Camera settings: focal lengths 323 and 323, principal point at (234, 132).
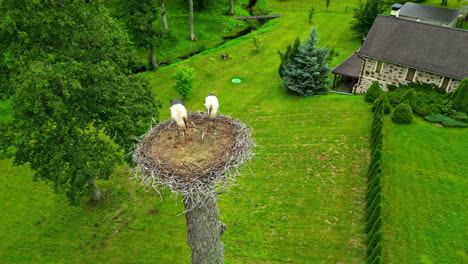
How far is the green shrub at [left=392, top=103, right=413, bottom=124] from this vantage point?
22828 mm

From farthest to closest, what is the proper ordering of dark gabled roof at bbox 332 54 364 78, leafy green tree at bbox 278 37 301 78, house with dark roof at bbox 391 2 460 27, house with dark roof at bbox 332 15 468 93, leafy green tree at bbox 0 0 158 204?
house with dark roof at bbox 391 2 460 27 → dark gabled roof at bbox 332 54 364 78 → leafy green tree at bbox 278 37 301 78 → house with dark roof at bbox 332 15 468 93 → leafy green tree at bbox 0 0 158 204

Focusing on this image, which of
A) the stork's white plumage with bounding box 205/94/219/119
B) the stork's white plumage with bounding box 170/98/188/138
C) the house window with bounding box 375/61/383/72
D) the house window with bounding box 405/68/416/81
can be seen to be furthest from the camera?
the house window with bounding box 375/61/383/72

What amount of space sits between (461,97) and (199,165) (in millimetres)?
21912

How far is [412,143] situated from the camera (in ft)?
70.4

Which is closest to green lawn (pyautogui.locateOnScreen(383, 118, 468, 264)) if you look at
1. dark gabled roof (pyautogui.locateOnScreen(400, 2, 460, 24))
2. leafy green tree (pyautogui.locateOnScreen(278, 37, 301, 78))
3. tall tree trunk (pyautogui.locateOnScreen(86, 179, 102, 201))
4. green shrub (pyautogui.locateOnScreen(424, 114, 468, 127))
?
green shrub (pyautogui.locateOnScreen(424, 114, 468, 127))

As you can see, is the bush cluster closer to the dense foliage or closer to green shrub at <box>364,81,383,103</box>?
the dense foliage

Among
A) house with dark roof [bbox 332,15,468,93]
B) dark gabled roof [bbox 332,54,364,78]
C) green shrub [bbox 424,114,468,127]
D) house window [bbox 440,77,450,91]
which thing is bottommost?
green shrub [bbox 424,114,468,127]

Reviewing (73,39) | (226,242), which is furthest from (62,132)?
(226,242)

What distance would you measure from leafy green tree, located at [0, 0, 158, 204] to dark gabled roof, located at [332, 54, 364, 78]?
19.4 m

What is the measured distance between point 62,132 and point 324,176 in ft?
46.3

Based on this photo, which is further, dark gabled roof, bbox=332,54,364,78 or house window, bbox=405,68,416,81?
dark gabled roof, bbox=332,54,364,78

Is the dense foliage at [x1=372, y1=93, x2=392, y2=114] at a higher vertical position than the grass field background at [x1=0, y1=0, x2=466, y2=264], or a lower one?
higher

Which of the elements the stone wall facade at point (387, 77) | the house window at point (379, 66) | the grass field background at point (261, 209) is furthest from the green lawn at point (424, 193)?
the house window at point (379, 66)

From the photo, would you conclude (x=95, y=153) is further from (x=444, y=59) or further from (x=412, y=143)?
(x=444, y=59)
